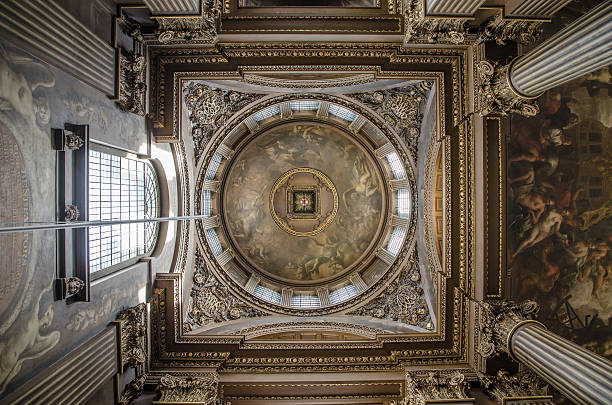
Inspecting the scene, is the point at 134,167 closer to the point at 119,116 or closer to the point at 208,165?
the point at 119,116

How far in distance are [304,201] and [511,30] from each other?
531 inches

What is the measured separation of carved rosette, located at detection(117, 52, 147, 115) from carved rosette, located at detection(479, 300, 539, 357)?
46.8 ft

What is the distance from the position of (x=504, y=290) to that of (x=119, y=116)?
1487 centimetres

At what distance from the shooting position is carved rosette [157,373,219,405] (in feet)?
39.1

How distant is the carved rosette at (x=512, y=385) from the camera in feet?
37.6

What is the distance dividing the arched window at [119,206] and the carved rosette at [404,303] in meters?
10.4

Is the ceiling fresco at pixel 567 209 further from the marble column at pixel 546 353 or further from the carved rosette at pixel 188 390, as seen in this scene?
the carved rosette at pixel 188 390

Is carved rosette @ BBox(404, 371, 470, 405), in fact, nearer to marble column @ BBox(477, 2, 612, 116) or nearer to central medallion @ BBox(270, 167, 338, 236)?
marble column @ BBox(477, 2, 612, 116)

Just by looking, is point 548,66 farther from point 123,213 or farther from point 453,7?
point 123,213

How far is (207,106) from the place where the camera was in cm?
1480

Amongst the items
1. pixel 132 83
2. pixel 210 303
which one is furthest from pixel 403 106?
pixel 210 303

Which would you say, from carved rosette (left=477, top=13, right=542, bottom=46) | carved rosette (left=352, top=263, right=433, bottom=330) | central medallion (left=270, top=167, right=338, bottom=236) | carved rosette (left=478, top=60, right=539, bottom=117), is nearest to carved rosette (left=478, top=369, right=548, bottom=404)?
carved rosette (left=352, top=263, right=433, bottom=330)

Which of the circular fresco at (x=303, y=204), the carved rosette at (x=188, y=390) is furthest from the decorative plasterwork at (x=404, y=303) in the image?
the carved rosette at (x=188, y=390)

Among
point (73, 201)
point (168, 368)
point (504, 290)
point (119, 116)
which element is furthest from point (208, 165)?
point (504, 290)
